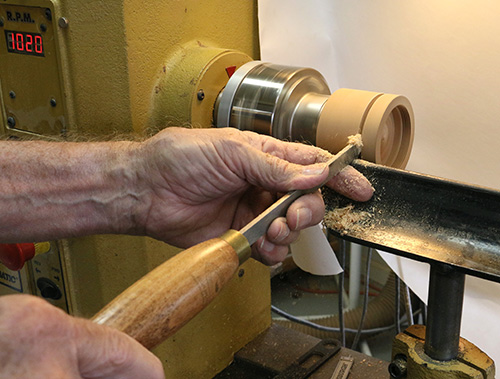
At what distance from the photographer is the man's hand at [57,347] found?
0.38 metres

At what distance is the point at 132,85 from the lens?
0.84 meters

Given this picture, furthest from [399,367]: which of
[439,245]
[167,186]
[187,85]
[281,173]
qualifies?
[187,85]

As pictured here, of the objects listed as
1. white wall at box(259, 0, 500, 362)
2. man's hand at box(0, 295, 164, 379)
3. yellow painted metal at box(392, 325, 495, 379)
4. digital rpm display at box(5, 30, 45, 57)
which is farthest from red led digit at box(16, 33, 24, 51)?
yellow painted metal at box(392, 325, 495, 379)

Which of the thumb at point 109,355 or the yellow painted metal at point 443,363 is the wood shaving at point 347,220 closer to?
the yellow painted metal at point 443,363

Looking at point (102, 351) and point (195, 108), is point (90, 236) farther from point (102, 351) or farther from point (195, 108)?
point (102, 351)

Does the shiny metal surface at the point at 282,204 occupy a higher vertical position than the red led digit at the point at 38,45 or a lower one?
lower

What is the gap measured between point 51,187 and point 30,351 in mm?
514

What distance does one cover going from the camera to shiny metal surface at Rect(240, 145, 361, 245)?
64cm

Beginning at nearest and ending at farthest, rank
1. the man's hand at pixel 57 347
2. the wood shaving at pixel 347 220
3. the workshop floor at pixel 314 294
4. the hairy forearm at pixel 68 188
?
the man's hand at pixel 57 347, the wood shaving at pixel 347 220, the hairy forearm at pixel 68 188, the workshop floor at pixel 314 294

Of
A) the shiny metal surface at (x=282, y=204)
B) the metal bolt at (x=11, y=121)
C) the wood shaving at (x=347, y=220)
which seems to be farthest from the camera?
the metal bolt at (x=11, y=121)

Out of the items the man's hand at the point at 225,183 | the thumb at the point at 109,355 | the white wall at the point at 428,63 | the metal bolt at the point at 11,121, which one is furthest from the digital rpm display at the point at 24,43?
the thumb at the point at 109,355

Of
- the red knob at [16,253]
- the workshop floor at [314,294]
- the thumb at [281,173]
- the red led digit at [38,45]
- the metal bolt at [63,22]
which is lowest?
the workshop floor at [314,294]

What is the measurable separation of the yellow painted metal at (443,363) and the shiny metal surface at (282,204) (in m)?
0.23

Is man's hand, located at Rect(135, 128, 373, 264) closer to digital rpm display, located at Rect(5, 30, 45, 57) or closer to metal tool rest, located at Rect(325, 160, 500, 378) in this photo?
metal tool rest, located at Rect(325, 160, 500, 378)
